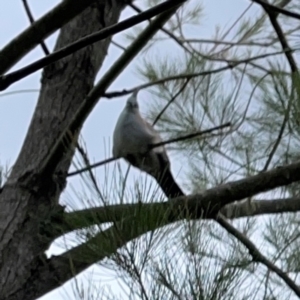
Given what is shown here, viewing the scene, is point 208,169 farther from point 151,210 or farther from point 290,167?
point 151,210

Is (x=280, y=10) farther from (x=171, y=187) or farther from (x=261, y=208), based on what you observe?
(x=171, y=187)

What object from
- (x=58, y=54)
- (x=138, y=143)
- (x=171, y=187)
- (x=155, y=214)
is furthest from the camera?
(x=138, y=143)

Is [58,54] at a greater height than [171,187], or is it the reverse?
[171,187]

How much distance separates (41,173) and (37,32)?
558 mm

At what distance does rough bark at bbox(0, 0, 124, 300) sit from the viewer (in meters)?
1.21

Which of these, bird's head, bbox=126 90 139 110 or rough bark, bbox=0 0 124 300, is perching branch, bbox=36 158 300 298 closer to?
rough bark, bbox=0 0 124 300

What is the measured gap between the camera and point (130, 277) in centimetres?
85

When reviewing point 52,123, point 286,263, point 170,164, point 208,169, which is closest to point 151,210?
point 286,263

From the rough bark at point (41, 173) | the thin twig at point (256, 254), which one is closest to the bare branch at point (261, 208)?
the thin twig at point (256, 254)

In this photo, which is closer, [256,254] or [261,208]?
[256,254]

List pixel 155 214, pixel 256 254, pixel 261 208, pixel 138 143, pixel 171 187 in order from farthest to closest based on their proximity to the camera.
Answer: pixel 138 143, pixel 171 187, pixel 261 208, pixel 256 254, pixel 155 214

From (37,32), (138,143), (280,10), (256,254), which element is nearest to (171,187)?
(138,143)

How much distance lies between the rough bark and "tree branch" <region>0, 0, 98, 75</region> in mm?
489

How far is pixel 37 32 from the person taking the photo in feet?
2.41
